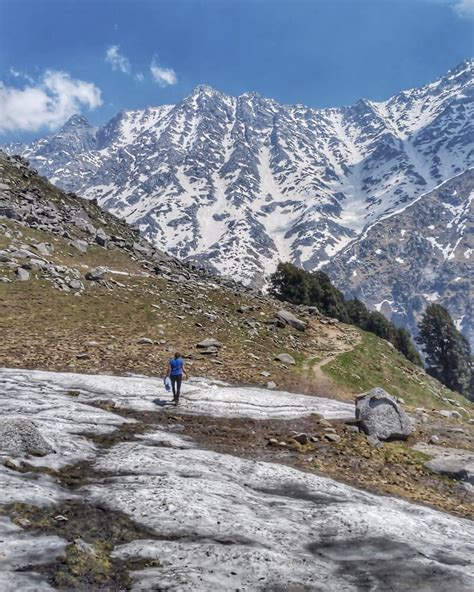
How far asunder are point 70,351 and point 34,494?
1767cm

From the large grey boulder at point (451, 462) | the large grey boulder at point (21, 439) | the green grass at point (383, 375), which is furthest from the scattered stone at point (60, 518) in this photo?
the green grass at point (383, 375)

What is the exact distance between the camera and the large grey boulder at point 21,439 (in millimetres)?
16234

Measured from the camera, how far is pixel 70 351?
30.5 m

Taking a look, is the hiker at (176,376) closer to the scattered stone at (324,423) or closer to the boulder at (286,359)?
the scattered stone at (324,423)

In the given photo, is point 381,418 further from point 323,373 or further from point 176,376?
point 323,373

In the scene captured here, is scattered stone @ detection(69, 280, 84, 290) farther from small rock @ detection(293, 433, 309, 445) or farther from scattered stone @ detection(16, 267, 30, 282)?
small rock @ detection(293, 433, 309, 445)

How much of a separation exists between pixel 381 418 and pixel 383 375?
18.1 m

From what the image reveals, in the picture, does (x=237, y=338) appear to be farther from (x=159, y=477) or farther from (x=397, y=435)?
(x=159, y=477)

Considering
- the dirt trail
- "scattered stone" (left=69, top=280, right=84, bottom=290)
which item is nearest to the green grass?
the dirt trail

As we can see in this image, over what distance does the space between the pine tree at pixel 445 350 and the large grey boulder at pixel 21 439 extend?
337 ft

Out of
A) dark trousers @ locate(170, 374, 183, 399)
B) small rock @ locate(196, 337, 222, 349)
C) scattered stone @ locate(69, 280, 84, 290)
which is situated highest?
scattered stone @ locate(69, 280, 84, 290)

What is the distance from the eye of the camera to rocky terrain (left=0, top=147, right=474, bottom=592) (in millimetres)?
11484

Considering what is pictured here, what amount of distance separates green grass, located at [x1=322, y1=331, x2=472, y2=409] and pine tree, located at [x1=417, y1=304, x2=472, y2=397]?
6199 centimetres

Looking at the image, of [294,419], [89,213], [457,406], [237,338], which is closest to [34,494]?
[294,419]
